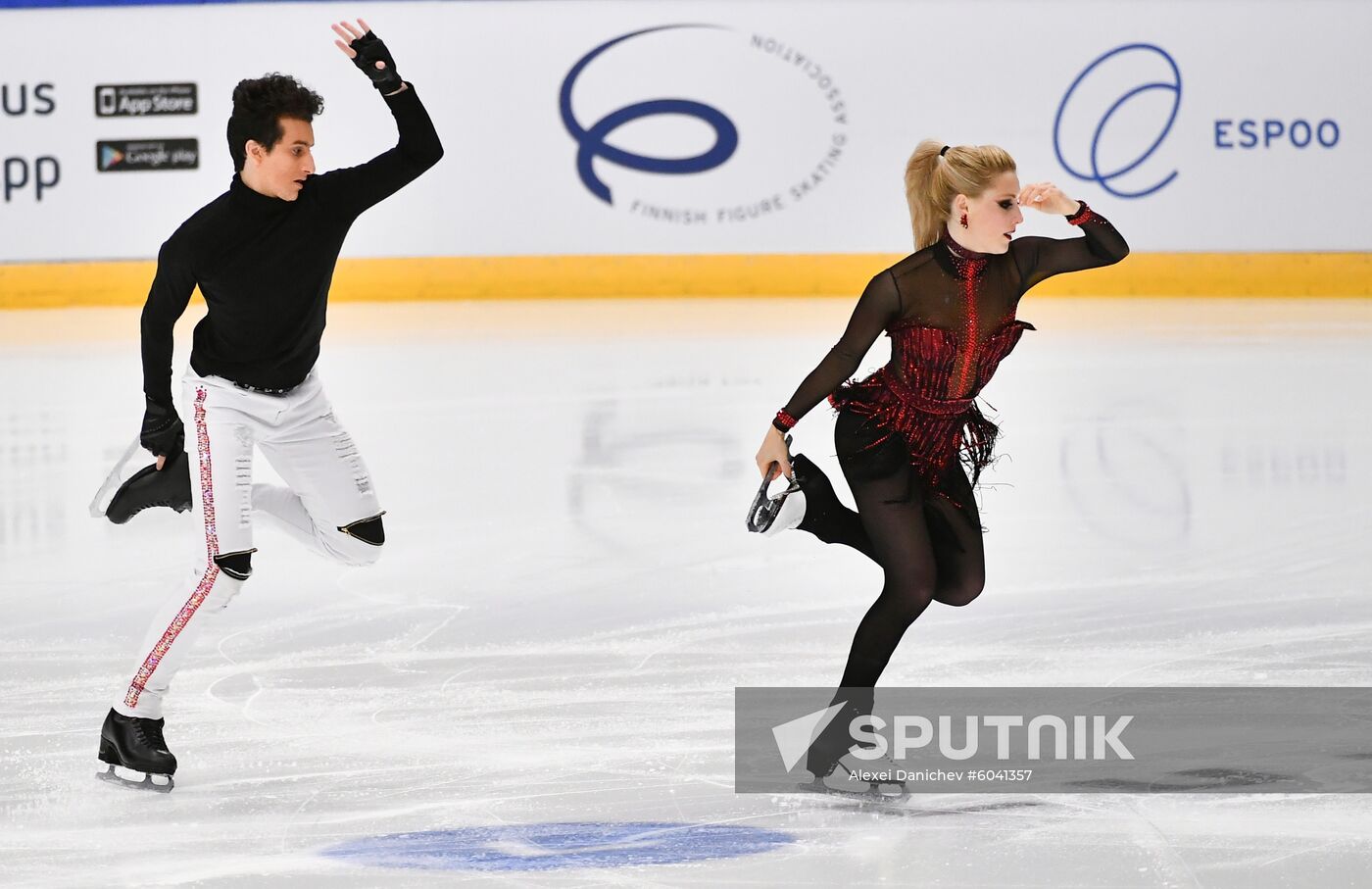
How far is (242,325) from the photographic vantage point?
10.3ft

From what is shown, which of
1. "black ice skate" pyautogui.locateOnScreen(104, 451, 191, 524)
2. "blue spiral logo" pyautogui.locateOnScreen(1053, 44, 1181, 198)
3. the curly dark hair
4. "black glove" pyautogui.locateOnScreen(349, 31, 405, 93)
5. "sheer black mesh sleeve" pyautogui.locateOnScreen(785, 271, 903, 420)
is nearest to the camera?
"sheer black mesh sleeve" pyautogui.locateOnScreen(785, 271, 903, 420)

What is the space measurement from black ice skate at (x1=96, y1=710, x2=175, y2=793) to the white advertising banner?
9.82m

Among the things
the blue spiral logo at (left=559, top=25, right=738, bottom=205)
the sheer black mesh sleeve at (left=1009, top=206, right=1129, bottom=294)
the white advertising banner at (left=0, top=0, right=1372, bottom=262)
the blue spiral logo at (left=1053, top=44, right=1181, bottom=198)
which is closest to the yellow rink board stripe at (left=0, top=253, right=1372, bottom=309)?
the white advertising banner at (left=0, top=0, right=1372, bottom=262)

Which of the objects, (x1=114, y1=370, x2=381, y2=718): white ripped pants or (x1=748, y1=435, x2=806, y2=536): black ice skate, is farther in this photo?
Result: (x1=114, y1=370, x2=381, y2=718): white ripped pants

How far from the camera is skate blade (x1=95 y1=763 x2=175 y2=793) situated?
10.0 ft

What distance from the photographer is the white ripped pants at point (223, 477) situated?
3.09 m

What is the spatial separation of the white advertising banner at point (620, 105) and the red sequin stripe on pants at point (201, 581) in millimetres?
9736

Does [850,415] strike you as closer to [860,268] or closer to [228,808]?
[228,808]

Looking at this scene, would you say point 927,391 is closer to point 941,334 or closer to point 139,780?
point 941,334

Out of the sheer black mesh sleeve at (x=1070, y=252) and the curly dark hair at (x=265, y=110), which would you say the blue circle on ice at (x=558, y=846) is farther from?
the curly dark hair at (x=265, y=110)

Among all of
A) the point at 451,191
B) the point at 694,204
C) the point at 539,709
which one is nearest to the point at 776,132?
the point at 694,204

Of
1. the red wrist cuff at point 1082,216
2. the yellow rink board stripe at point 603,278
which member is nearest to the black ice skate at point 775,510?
the red wrist cuff at point 1082,216

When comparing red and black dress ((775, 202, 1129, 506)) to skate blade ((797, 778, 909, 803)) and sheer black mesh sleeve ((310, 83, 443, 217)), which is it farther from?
sheer black mesh sleeve ((310, 83, 443, 217))

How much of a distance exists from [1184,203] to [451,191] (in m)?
5.24
